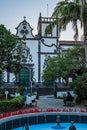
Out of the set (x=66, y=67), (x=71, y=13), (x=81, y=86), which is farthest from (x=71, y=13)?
(x=81, y=86)

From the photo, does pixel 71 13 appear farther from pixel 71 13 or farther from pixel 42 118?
pixel 42 118

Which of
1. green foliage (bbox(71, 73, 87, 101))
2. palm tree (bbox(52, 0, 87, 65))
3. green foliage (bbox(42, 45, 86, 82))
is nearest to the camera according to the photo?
green foliage (bbox(71, 73, 87, 101))

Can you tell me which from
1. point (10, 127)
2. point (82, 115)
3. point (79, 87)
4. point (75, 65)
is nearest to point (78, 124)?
point (82, 115)

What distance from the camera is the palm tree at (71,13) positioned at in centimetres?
2627

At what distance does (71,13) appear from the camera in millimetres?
26547

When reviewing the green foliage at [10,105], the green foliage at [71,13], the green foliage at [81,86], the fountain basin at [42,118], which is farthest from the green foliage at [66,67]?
the fountain basin at [42,118]

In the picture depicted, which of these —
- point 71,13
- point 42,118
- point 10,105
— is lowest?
point 42,118

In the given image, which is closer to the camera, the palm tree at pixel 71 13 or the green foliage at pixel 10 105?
the green foliage at pixel 10 105

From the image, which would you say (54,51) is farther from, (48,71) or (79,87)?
(79,87)

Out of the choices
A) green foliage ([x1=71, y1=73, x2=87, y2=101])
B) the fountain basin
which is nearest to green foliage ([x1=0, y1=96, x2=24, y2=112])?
the fountain basin

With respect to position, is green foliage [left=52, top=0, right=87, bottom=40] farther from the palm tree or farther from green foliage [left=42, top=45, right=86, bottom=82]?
green foliage [left=42, top=45, right=86, bottom=82]

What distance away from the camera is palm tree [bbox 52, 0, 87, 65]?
86.2 ft

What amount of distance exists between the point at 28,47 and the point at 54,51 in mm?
3154

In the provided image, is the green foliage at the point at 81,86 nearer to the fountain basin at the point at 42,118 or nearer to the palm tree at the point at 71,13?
the palm tree at the point at 71,13
